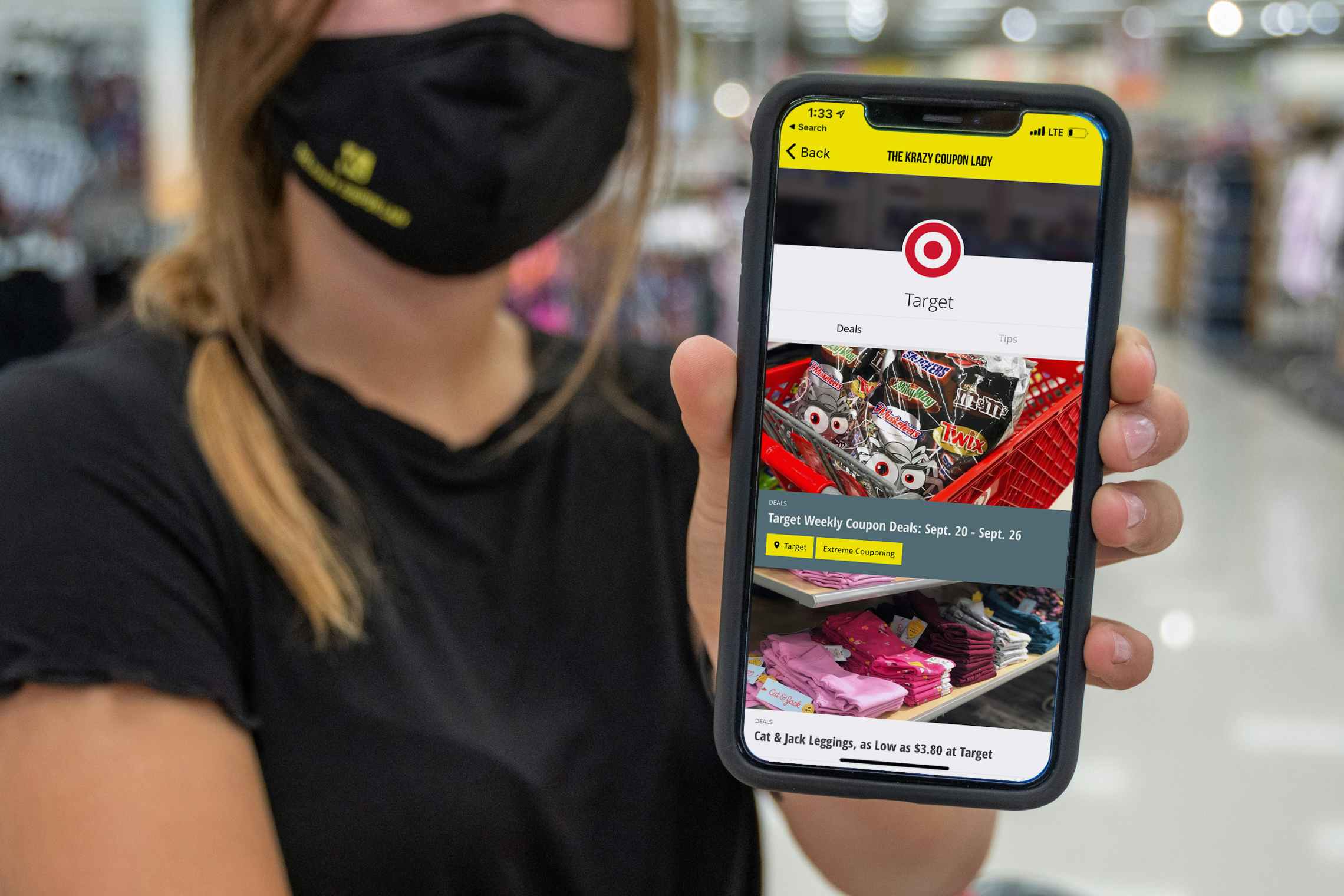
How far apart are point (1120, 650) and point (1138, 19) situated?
1876cm

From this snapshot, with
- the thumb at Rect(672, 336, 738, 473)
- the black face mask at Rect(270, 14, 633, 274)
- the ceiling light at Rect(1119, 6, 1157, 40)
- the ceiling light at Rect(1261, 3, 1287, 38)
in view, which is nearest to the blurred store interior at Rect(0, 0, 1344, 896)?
the black face mask at Rect(270, 14, 633, 274)

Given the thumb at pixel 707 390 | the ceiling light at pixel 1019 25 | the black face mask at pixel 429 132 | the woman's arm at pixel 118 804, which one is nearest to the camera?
the thumb at pixel 707 390

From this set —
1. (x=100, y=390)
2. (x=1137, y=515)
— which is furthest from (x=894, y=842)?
(x=100, y=390)

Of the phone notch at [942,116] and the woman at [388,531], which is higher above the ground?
the phone notch at [942,116]

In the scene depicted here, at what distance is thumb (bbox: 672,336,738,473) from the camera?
58 cm

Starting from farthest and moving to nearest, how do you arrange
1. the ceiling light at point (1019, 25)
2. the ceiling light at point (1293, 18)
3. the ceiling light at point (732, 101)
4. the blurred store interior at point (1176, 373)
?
the ceiling light at point (1019, 25)
the ceiling light at point (1293, 18)
the ceiling light at point (732, 101)
the blurred store interior at point (1176, 373)

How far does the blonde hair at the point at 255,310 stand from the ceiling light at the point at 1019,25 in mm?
17705

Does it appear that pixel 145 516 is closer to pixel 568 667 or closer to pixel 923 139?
pixel 568 667

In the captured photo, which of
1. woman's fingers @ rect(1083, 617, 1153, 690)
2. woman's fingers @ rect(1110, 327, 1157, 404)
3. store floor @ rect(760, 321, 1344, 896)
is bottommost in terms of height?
store floor @ rect(760, 321, 1344, 896)

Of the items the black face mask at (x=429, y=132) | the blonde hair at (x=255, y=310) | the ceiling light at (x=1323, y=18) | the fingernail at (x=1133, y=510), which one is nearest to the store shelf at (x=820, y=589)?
the fingernail at (x=1133, y=510)

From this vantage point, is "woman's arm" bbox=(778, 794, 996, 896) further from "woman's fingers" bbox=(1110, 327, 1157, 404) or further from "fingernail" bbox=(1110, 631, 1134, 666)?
"woman's fingers" bbox=(1110, 327, 1157, 404)

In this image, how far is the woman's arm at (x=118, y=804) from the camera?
699 millimetres

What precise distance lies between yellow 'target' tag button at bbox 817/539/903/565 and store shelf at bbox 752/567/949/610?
14mm

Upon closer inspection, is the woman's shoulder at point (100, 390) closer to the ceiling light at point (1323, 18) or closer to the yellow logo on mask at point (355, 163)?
the yellow logo on mask at point (355, 163)
